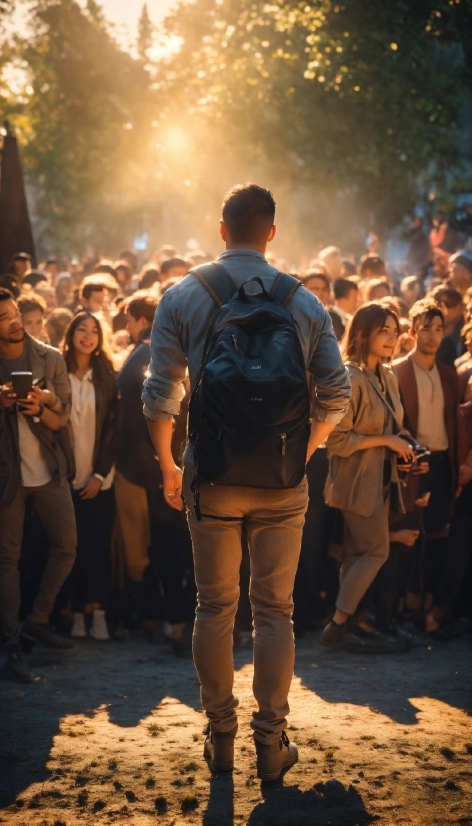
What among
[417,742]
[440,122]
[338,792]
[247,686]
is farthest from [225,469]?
[440,122]

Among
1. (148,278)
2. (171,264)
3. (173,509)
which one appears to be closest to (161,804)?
(173,509)

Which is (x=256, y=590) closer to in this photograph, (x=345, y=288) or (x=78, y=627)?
(x=78, y=627)

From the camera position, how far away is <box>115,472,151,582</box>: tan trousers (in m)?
7.82

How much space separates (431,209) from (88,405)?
2590 cm

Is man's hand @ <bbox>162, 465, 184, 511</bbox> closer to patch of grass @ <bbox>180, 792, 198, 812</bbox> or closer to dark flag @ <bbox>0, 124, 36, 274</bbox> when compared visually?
patch of grass @ <bbox>180, 792, 198, 812</bbox>

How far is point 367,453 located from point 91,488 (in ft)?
6.15

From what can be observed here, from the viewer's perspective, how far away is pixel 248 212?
4.76m

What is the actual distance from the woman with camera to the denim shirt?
2.05 metres

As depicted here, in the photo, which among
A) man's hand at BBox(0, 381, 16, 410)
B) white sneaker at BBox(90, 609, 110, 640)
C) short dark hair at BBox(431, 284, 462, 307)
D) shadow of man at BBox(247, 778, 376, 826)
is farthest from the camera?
short dark hair at BBox(431, 284, 462, 307)

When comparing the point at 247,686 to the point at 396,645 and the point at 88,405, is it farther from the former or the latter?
the point at 88,405

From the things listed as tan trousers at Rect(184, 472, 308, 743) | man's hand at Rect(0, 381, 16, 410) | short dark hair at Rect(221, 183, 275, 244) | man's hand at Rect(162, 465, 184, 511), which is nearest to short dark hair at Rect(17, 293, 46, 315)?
man's hand at Rect(0, 381, 16, 410)

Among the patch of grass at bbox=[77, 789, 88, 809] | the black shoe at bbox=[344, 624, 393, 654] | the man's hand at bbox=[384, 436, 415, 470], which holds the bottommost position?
the patch of grass at bbox=[77, 789, 88, 809]

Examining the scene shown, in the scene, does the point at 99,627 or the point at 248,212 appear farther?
the point at 99,627

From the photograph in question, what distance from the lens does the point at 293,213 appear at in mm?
50375
